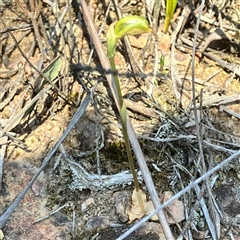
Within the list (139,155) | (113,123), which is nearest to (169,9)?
(113,123)

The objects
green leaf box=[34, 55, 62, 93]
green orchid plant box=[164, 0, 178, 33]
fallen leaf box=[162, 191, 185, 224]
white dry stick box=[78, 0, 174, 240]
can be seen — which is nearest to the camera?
white dry stick box=[78, 0, 174, 240]

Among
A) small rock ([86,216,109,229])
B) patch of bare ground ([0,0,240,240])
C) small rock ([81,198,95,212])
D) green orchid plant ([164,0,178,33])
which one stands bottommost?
small rock ([86,216,109,229])

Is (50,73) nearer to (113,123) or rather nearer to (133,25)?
(113,123)

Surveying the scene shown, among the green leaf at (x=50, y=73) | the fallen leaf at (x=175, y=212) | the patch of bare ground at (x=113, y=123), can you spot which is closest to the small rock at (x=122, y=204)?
the patch of bare ground at (x=113, y=123)

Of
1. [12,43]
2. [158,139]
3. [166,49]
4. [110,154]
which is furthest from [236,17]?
[12,43]

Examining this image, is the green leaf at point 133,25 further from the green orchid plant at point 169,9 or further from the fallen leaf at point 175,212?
the green orchid plant at point 169,9

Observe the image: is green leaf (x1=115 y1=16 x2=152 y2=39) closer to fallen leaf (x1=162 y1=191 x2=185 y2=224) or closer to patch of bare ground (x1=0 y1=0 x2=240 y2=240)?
patch of bare ground (x1=0 y1=0 x2=240 y2=240)

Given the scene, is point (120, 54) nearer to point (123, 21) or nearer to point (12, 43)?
point (12, 43)

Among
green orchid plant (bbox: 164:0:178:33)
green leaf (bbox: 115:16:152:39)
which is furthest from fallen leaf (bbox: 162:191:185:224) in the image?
green orchid plant (bbox: 164:0:178:33)

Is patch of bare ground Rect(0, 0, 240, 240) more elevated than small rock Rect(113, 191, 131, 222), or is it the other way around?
patch of bare ground Rect(0, 0, 240, 240)
